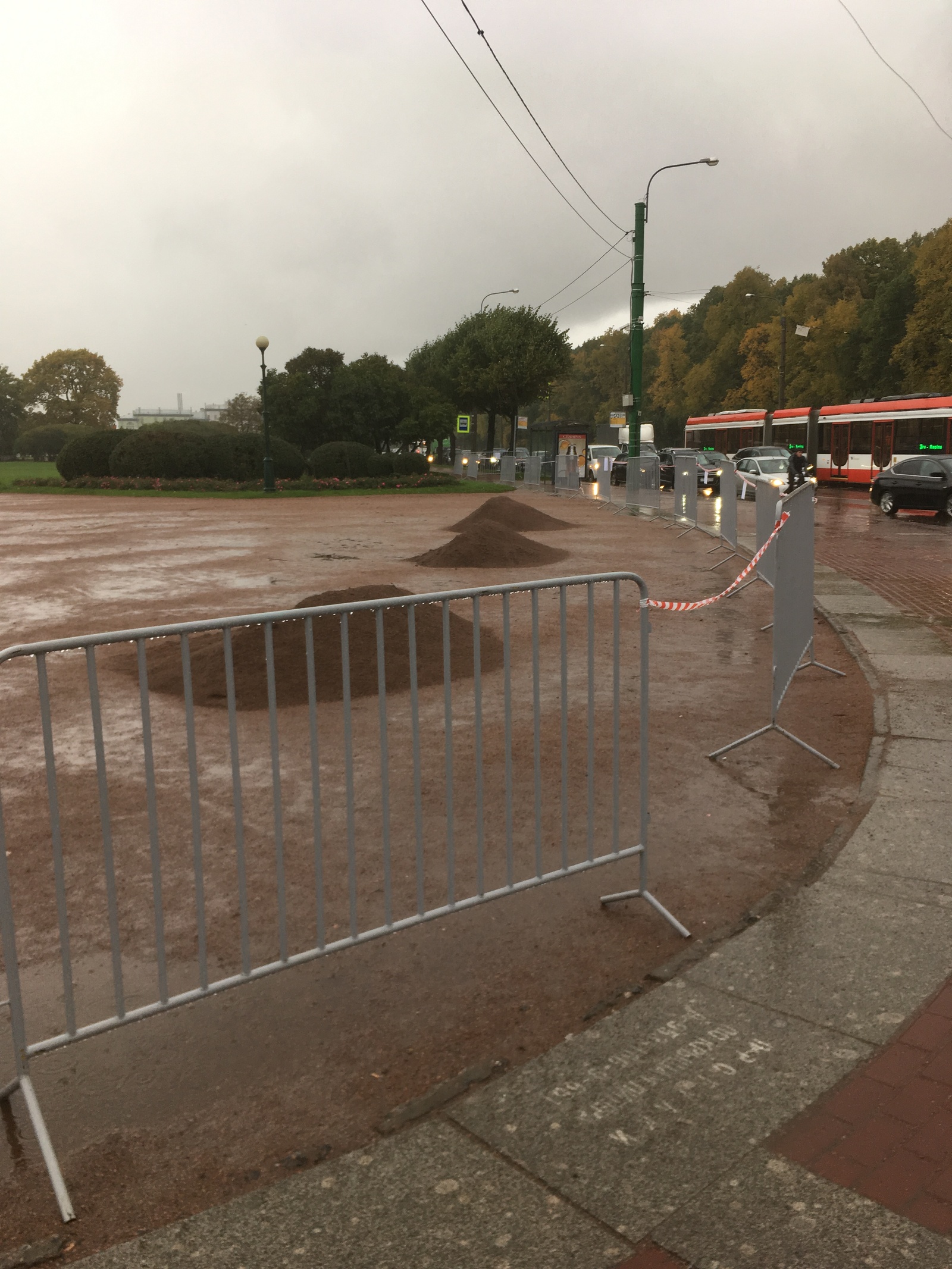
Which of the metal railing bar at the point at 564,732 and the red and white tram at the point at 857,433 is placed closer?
the metal railing bar at the point at 564,732

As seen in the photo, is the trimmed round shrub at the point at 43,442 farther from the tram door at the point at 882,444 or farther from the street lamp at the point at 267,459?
the tram door at the point at 882,444

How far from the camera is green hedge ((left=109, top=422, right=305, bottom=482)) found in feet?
140

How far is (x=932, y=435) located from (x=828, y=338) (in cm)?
Answer: 4090

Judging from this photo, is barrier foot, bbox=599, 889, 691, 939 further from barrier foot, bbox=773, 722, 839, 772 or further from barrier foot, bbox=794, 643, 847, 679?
barrier foot, bbox=794, 643, 847, 679

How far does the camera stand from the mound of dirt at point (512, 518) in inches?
811

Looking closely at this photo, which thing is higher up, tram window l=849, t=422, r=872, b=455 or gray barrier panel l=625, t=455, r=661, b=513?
tram window l=849, t=422, r=872, b=455

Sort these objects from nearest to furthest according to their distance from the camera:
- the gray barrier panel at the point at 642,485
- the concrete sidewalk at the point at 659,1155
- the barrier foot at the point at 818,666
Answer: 1. the concrete sidewalk at the point at 659,1155
2. the barrier foot at the point at 818,666
3. the gray barrier panel at the point at 642,485

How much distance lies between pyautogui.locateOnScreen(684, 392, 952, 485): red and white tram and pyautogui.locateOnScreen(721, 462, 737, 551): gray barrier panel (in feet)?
62.5

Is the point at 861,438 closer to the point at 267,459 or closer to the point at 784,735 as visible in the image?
the point at 267,459

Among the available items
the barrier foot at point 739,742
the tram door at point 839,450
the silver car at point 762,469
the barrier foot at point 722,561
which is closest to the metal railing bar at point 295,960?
the barrier foot at point 739,742

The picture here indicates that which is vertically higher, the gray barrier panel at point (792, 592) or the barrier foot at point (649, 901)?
the gray barrier panel at point (792, 592)

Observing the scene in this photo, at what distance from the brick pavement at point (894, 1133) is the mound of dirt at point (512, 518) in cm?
1615

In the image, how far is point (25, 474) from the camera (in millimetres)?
60625

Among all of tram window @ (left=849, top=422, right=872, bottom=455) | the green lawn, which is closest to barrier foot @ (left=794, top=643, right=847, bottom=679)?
tram window @ (left=849, top=422, right=872, bottom=455)
